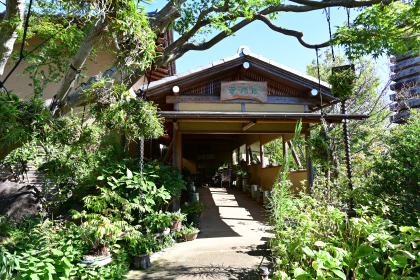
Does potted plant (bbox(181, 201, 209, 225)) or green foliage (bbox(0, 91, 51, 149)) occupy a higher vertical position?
green foliage (bbox(0, 91, 51, 149))

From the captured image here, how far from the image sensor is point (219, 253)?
4.53m

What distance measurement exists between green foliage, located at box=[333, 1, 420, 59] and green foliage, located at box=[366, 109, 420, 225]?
5.21 ft

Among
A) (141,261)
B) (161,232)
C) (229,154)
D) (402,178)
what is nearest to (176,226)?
(161,232)

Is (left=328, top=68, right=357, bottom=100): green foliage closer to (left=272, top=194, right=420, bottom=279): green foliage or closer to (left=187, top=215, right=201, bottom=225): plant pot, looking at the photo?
(left=272, top=194, right=420, bottom=279): green foliage

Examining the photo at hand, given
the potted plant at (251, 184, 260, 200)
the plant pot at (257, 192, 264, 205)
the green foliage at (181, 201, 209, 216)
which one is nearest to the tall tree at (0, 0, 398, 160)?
the green foliage at (181, 201, 209, 216)

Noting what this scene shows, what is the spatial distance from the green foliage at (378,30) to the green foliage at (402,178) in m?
1.59

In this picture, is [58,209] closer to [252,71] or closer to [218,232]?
[218,232]

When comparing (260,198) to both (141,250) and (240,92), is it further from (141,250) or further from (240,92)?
(141,250)

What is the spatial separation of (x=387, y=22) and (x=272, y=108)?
3.92 meters

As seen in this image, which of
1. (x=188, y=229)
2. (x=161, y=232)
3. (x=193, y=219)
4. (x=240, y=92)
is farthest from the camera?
(x=240, y=92)

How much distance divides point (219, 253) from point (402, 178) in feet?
10.1

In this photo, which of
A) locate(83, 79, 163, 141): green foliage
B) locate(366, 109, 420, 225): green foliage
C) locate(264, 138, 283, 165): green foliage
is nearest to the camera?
locate(83, 79, 163, 141): green foliage

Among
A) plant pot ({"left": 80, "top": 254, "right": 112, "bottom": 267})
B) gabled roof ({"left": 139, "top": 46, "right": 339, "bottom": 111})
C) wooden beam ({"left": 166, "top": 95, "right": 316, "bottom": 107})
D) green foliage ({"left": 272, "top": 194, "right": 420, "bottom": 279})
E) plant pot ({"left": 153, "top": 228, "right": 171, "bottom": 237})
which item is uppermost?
gabled roof ({"left": 139, "top": 46, "right": 339, "bottom": 111})

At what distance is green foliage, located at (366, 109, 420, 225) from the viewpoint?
106 inches
